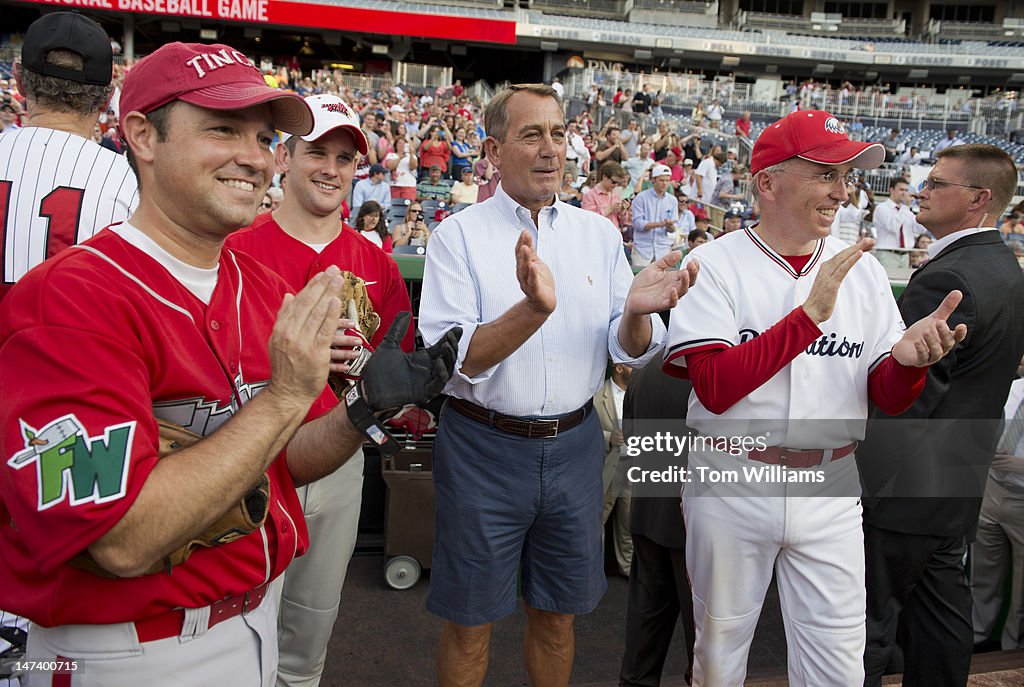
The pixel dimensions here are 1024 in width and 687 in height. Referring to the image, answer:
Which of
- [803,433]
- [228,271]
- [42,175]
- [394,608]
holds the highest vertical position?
[42,175]

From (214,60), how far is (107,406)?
2.39 feet

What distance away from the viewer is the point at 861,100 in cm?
2980

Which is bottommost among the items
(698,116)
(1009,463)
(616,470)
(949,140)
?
(616,470)

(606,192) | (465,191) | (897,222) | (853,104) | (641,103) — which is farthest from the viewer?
(853,104)

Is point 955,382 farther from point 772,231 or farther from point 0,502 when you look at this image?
point 0,502

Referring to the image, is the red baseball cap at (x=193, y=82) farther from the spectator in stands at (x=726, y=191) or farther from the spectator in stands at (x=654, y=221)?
the spectator in stands at (x=726, y=191)

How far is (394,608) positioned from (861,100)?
31.4m

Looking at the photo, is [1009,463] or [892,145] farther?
[892,145]

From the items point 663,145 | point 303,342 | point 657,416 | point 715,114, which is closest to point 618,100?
point 715,114

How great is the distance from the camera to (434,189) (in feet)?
43.1

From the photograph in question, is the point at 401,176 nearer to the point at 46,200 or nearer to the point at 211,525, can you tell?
the point at 46,200

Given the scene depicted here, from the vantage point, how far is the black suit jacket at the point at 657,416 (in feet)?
9.83

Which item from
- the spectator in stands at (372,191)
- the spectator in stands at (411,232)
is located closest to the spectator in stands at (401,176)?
the spectator in stands at (372,191)

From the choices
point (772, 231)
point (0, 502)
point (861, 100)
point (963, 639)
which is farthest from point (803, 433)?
point (861, 100)
